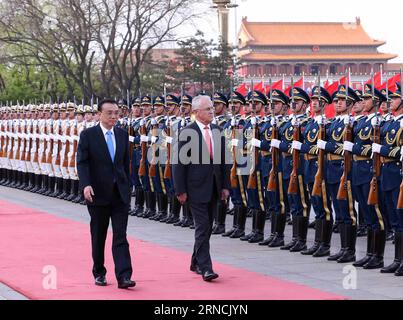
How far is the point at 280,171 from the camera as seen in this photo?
12820mm

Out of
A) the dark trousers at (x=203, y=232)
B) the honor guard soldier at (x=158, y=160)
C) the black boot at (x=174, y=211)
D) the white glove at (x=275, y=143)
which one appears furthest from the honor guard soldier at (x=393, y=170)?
the honor guard soldier at (x=158, y=160)

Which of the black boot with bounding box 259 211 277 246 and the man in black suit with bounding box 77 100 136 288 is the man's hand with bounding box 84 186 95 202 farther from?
the black boot with bounding box 259 211 277 246

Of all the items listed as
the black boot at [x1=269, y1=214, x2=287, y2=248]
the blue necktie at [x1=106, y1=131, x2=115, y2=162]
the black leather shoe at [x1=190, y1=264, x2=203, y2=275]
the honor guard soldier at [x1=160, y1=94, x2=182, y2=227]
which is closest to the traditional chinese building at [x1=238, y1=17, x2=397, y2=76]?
the honor guard soldier at [x1=160, y1=94, x2=182, y2=227]

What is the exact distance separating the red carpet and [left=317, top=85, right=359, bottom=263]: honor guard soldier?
129 centimetres

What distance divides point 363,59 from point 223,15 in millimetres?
35144

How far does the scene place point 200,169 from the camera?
Result: 34.2ft

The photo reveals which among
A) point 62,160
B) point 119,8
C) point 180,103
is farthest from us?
point 119,8

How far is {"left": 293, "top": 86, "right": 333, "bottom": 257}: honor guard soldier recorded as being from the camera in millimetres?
11875

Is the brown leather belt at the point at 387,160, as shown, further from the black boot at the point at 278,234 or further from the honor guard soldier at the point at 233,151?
the honor guard soldier at the point at 233,151

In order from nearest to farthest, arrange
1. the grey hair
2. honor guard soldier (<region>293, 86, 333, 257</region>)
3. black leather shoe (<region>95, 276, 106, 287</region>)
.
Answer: black leather shoe (<region>95, 276, 106, 287</region>)
the grey hair
honor guard soldier (<region>293, 86, 333, 257</region>)

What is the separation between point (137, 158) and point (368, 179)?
6620mm

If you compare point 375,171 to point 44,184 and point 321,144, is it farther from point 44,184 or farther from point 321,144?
point 44,184
